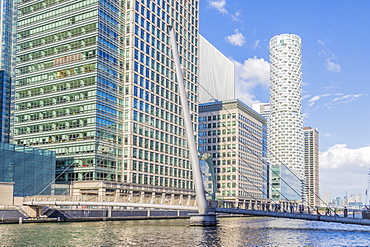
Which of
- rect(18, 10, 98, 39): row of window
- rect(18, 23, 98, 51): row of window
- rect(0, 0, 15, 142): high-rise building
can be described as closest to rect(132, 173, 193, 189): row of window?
rect(18, 23, 98, 51): row of window

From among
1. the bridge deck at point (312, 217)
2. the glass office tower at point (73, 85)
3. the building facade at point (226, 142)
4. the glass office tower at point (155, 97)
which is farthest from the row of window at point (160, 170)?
the bridge deck at point (312, 217)

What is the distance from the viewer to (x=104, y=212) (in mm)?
89750

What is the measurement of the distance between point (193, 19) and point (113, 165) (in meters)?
58.8

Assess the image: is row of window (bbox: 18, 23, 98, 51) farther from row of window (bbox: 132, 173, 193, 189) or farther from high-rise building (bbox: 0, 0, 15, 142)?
high-rise building (bbox: 0, 0, 15, 142)

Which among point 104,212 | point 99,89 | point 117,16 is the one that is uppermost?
point 117,16

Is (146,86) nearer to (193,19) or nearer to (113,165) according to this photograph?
(113,165)

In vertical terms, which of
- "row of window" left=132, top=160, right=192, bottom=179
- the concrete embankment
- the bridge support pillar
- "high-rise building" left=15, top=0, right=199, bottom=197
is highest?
"high-rise building" left=15, top=0, right=199, bottom=197

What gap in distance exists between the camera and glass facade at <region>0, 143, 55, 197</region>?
8744 cm

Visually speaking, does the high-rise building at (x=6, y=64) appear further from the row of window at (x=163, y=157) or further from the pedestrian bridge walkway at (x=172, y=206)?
the pedestrian bridge walkway at (x=172, y=206)

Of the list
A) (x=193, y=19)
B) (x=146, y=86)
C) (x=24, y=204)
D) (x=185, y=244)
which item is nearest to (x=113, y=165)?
(x=146, y=86)

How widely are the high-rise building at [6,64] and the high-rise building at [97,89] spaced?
46507 mm

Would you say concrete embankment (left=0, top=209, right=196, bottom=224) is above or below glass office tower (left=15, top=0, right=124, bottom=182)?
below

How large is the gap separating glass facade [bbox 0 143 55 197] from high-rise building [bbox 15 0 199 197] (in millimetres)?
7394

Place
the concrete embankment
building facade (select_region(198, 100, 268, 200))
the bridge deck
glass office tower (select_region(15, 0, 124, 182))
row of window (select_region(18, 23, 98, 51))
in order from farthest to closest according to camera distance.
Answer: building facade (select_region(198, 100, 268, 200)), row of window (select_region(18, 23, 98, 51)), glass office tower (select_region(15, 0, 124, 182)), the concrete embankment, the bridge deck
